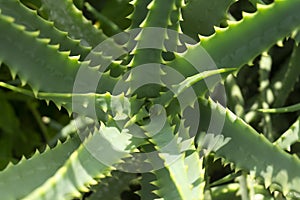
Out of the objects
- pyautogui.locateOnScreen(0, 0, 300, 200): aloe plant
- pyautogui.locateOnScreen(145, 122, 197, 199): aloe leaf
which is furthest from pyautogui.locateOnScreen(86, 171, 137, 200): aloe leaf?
pyautogui.locateOnScreen(145, 122, 197, 199): aloe leaf

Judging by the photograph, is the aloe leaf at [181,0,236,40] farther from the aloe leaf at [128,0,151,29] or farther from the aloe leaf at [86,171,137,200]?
the aloe leaf at [86,171,137,200]

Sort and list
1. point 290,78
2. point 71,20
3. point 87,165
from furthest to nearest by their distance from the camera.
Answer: point 290,78 < point 71,20 < point 87,165

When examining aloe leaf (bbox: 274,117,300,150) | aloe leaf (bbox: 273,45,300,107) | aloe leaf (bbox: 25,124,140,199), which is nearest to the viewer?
aloe leaf (bbox: 25,124,140,199)

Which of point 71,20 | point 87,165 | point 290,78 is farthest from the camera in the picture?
point 290,78

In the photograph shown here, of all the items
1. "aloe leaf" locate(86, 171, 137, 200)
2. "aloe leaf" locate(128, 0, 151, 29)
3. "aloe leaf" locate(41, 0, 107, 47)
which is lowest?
"aloe leaf" locate(86, 171, 137, 200)

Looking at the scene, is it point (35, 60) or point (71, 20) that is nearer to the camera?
point (35, 60)

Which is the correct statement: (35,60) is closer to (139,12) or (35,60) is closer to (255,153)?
(139,12)

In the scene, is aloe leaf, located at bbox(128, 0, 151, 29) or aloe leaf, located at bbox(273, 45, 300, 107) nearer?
aloe leaf, located at bbox(128, 0, 151, 29)

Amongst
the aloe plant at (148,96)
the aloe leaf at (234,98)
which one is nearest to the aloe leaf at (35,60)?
the aloe plant at (148,96)

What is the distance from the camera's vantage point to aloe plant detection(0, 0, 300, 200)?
489 millimetres

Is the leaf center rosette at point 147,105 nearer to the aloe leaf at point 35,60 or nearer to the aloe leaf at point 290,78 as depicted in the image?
the aloe leaf at point 35,60

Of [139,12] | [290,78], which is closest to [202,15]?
[139,12]

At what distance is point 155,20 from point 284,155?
18cm

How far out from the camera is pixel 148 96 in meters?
0.54
